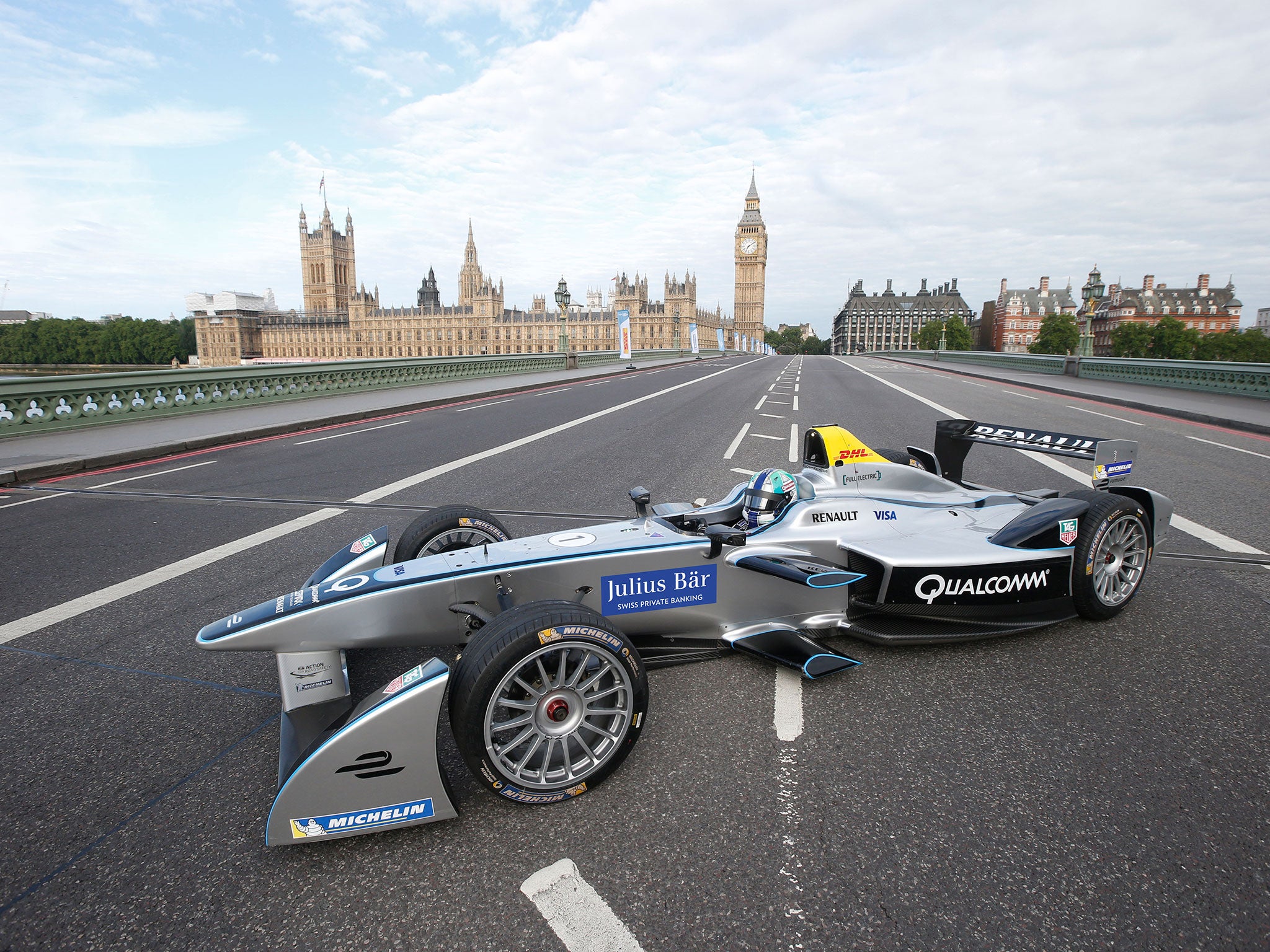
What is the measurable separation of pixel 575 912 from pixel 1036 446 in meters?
4.46

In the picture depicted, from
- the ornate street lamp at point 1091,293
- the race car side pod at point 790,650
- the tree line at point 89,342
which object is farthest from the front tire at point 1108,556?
the tree line at point 89,342

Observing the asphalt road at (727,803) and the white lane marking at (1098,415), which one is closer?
the asphalt road at (727,803)

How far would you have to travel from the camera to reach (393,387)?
22.0 metres

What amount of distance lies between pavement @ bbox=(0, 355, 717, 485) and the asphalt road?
5.04 meters

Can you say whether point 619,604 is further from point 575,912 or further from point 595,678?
point 575,912

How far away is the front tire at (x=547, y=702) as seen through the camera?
2225 mm

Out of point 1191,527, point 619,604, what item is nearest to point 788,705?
point 619,604

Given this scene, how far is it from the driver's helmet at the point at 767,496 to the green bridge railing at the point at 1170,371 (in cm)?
1984

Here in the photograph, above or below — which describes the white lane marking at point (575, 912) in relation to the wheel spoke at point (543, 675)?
below

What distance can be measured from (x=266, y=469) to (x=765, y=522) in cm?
757

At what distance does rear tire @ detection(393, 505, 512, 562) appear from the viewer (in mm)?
3600

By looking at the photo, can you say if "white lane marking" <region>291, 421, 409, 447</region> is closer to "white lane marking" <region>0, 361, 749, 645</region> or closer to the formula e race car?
"white lane marking" <region>0, 361, 749, 645</region>

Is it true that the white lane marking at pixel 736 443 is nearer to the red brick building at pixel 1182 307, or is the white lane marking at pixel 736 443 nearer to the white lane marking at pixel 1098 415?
the white lane marking at pixel 1098 415

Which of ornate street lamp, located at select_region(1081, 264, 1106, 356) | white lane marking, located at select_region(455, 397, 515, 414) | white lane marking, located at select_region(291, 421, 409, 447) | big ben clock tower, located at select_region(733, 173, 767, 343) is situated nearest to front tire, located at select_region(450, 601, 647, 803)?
white lane marking, located at select_region(291, 421, 409, 447)
